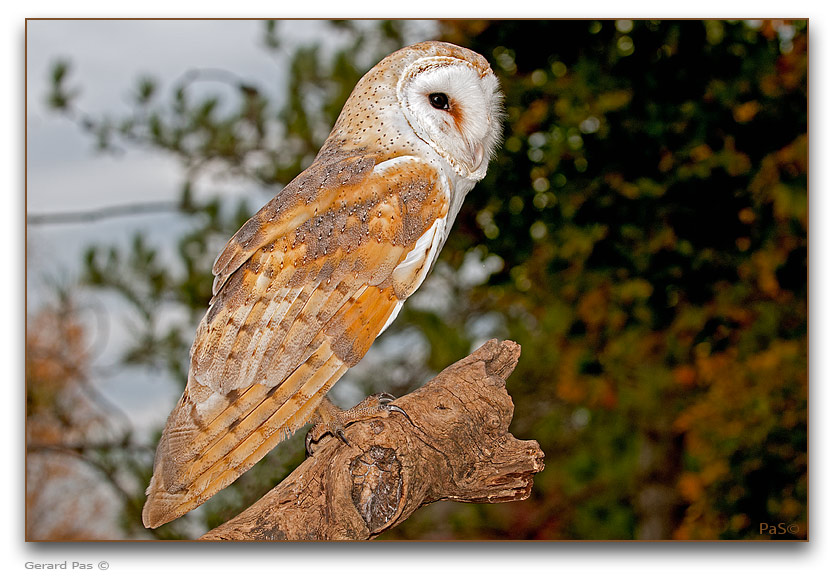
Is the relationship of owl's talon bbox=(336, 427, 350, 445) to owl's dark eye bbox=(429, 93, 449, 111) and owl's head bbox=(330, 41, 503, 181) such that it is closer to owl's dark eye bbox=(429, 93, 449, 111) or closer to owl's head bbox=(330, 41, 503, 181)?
owl's head bbox=(330, 41, 503, 181)

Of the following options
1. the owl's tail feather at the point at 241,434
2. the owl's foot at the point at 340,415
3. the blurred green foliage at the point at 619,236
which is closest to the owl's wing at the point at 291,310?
the owl's tail feather at the point at 241,434

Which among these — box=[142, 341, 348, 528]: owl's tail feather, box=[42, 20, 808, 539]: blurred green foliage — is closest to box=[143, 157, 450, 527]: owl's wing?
box=[142, 341, 348, 528]: owl's tail feather

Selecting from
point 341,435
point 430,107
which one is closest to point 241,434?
point 341,435

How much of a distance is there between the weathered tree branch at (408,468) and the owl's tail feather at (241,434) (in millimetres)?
105

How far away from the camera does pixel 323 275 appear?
1427 mm

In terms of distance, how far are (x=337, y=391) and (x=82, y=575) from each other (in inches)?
29.0

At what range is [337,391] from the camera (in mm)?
2033

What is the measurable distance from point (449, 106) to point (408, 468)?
717 millimetres

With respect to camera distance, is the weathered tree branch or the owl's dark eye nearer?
the weathered tree branch

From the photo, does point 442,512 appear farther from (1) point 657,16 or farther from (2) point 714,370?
(1) point 657,16

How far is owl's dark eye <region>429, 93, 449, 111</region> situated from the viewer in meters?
1.52

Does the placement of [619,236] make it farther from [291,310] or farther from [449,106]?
[291,310]

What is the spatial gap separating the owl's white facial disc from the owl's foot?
50cm

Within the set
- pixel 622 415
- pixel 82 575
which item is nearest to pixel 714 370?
pixel 622 415
